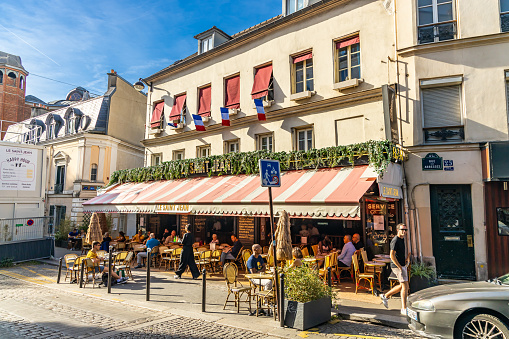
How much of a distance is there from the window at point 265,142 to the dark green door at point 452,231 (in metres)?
6.53

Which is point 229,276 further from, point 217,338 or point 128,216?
point 128,216

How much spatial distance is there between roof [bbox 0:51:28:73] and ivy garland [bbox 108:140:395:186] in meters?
44.2

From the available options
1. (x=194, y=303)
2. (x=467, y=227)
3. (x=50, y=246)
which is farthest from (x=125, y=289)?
(x=467, y=227)

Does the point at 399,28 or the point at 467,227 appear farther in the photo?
the point at 399,28

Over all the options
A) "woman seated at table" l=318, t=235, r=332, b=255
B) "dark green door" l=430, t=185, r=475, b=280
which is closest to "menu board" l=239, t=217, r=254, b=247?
"woman seated at table" l=318, t=235, r=332, b=255

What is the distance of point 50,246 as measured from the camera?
16.3 m

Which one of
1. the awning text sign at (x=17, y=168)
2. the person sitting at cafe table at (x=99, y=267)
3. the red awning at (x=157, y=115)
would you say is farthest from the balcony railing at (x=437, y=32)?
the awning text sign at (x=17, y=168)

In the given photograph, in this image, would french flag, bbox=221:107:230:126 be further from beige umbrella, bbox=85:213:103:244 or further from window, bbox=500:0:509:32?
window, bbox=500:0:509:32

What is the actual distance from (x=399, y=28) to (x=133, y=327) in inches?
452

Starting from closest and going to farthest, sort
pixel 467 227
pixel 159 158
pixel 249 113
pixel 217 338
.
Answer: pixel 217 338, pixel 467 227, pixel 249 113, pixel 159 158

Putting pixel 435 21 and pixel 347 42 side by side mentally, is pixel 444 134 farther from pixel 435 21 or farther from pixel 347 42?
pixel 347 42

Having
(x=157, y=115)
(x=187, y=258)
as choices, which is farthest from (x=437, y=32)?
(x=157, y=115)

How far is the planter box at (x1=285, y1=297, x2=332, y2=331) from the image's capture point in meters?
6.26

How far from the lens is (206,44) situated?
18375mm
